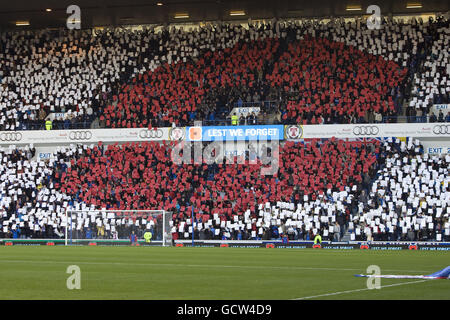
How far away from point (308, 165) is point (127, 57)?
682 inches

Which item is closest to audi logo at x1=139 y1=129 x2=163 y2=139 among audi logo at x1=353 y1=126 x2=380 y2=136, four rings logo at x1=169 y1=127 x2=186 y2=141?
four rings logo at x1=169 y1=127 x2=186 y2=141

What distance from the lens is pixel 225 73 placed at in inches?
2063

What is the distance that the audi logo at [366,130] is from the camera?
4725cm

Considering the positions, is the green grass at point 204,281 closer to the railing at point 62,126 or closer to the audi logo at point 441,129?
the audi logo at point 441,129

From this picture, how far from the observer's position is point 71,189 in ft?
161

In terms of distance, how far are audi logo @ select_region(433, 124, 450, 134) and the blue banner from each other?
29.0 ft

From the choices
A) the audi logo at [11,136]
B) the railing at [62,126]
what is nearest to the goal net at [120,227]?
the railing at [62,126]

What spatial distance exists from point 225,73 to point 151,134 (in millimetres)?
6311

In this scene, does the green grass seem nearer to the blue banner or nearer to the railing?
the blue banner

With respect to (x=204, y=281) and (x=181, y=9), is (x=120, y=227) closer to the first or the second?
(x=181, y=9)

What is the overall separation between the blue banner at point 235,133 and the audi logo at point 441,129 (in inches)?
348
